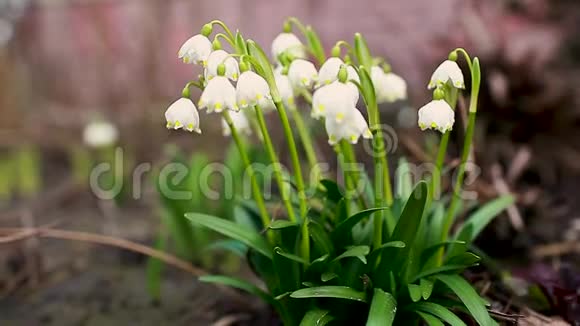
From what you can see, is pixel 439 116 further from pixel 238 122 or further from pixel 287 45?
pixel 238 122

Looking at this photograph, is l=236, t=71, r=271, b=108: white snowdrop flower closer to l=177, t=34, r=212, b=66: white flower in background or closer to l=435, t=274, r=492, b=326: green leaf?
l=177, t=34, r=212, b=66: white flower in background

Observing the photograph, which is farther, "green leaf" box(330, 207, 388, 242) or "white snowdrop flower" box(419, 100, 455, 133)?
"green leaf" box(330, 207, 388, 242)

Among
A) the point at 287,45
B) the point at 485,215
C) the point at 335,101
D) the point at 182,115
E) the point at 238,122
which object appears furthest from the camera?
the point at 485,215

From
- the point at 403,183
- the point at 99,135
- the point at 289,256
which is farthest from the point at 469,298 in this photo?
the point at 99,135

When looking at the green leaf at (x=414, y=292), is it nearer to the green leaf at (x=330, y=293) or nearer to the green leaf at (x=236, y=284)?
the green leaf at (x=330, y=293)

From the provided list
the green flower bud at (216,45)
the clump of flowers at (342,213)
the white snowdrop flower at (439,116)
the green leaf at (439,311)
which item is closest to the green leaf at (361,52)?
the clump of flowers at (342,213)

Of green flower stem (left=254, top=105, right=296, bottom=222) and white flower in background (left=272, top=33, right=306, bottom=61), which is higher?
white flower in background (left=272, top=33, right=306, bottom=61)

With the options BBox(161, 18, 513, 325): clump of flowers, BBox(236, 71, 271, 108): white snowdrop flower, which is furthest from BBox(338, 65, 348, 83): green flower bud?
BBox(236, 71, 271, 108): white snowdrop flower
